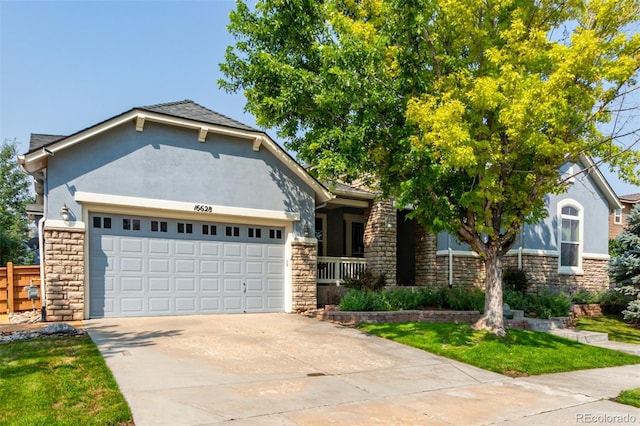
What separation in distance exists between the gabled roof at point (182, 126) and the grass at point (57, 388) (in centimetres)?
471

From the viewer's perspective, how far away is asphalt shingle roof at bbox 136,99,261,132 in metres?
12.8

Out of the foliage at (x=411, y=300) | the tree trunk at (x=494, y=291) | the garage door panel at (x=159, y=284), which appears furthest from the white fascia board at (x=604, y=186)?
the garage door panel at (x=159, y=284)

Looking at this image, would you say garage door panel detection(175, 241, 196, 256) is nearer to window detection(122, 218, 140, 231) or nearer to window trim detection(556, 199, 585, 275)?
window detection(122, 218, 140, 231)

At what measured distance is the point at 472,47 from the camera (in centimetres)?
1012

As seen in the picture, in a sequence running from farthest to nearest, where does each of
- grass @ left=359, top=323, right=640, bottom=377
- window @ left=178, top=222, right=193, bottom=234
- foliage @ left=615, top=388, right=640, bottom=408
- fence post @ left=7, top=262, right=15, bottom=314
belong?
1. window @ left=178, top=222, right=193, bottom=234
2. fence post @ left=7, top=262, right=15, bottom=314
3. grass @ left=359, top=323, right=640, bottom=377
4. foliage @ left=615, top=388, right=640, bottom=408

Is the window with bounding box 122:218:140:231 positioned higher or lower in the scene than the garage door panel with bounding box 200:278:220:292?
higher

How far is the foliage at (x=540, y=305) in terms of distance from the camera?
1444cm

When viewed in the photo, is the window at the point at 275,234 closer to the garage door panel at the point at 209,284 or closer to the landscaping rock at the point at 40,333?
the garage door panel at the point at 209,284

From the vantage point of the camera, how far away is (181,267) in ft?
40.7

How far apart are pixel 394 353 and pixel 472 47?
6.88 metres

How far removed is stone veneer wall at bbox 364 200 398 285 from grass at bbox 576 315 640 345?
20.6ft

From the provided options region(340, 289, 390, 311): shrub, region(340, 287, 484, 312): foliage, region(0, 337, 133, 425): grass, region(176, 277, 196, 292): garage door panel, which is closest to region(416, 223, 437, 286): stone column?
region(340, 287, 484, 312): foliage

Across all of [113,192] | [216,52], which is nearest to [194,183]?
[113,192]

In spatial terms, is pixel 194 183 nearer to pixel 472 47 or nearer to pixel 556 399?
pixel 472 47
